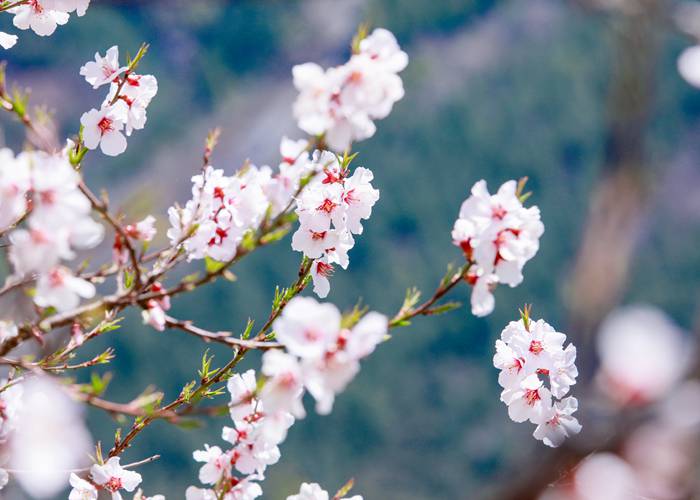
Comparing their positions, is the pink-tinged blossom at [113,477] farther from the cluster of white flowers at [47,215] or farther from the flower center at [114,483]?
the cluster of white flowers at [47,215]

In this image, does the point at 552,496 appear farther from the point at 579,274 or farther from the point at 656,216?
the point at 656,216

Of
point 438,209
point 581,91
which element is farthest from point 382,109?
point 581,91

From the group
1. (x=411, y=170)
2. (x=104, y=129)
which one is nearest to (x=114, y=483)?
(x=104, y=129)

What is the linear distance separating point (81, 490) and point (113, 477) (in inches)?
2.0

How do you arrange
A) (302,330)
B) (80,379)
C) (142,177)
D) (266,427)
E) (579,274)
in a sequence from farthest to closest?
(142,177), (80,379), (579,274), (266,427), (302,330)

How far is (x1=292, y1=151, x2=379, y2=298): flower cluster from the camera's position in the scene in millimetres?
1013

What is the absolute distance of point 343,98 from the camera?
793 millimetres

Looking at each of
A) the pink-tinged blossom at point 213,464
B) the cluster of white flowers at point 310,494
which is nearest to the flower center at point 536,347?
the cluster of white flowers at point 310,494

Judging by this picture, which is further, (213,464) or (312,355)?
(213,464)

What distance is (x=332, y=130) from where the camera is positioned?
2.60 feet

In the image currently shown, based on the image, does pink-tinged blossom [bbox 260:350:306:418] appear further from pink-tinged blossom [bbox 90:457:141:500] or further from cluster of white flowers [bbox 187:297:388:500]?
pink-tinged blossom [bbox 90:457:141:500]

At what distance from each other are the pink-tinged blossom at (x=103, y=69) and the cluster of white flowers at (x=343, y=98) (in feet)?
1.24

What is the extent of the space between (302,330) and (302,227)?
288mm

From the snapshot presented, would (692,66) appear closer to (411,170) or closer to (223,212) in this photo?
(223,212)
